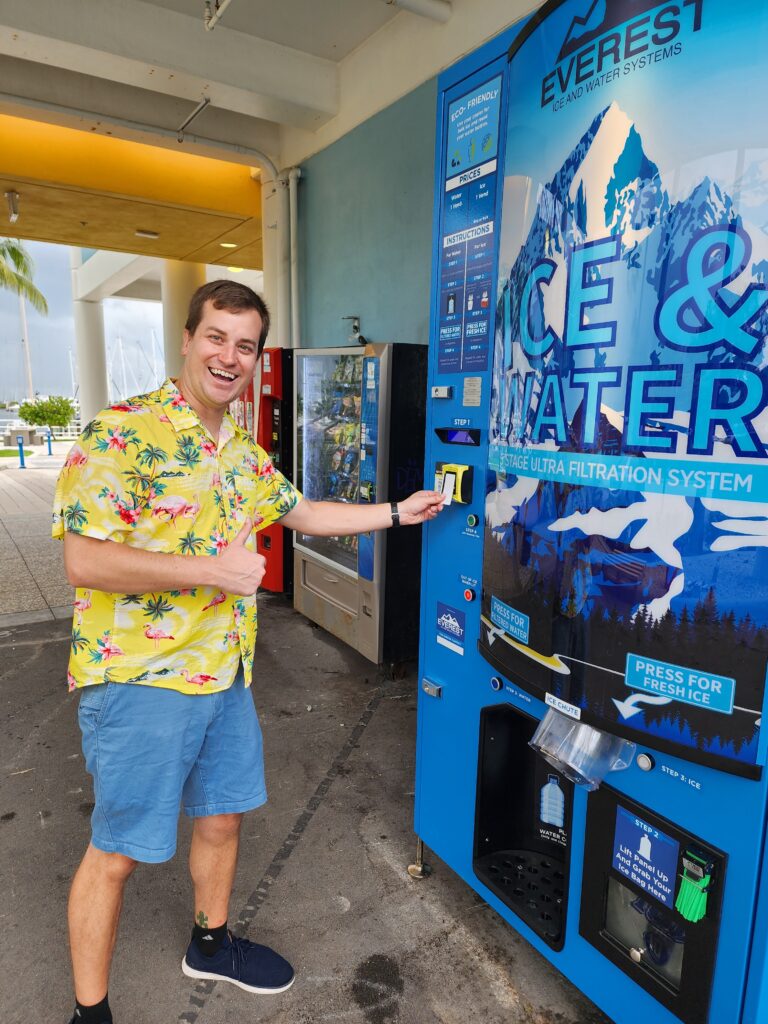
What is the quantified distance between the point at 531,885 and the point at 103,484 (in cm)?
151

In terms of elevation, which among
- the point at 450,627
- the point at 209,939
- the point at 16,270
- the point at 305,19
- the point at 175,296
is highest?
the point at 16,270

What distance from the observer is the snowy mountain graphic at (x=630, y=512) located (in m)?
1.10

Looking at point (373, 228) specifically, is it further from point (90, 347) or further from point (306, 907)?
point (90, 347)

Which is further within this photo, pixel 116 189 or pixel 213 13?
pixel 116 189


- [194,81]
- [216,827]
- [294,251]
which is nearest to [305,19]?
[194,81]

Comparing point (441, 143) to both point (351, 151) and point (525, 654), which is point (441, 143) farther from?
point (351, 151)

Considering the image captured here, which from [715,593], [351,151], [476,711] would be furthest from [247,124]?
[715,593]

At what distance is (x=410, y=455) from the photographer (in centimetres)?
364

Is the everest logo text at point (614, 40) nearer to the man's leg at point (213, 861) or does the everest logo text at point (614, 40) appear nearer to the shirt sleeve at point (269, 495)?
the shirt sleeve at point (269, 495)

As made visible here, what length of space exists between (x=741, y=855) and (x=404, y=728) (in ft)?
6.76

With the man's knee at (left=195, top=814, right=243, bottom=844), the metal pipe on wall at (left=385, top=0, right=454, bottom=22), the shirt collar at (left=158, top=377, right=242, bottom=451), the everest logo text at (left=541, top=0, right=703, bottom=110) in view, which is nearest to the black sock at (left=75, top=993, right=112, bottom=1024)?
the man's knee at (left=195, top=814, right=243, bottom=844)

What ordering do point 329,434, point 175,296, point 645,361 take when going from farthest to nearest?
1. point 175,296
2. point 329,434
3. point 645,361

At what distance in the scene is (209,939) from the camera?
1.74m

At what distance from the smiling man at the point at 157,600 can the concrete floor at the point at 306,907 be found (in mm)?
325
